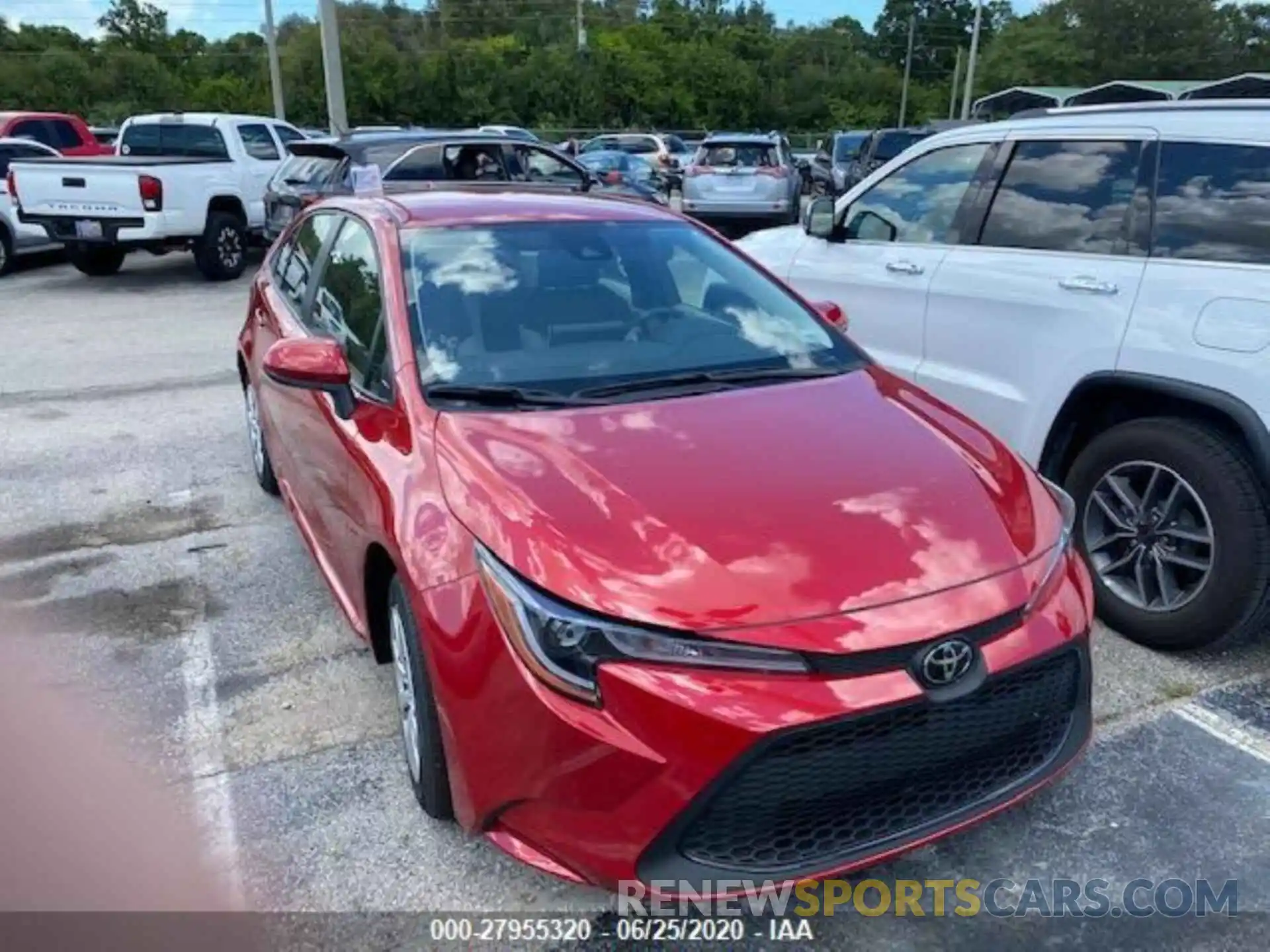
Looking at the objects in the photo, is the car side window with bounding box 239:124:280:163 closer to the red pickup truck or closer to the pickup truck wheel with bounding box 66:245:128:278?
the pickup truck wheel with bounding box 66:245:128:278

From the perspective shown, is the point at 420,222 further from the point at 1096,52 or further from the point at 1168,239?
the point at 1096,52

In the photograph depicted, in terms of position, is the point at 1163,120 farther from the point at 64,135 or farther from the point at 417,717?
the point at 64,135

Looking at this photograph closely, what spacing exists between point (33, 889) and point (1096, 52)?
6435 cm

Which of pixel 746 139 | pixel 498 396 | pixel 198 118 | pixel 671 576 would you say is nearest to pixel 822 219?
pixel 498 396

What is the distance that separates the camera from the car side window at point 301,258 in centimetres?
412

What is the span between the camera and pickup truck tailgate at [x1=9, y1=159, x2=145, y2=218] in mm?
10695

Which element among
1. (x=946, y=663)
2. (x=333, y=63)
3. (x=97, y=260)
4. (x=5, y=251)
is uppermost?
(x=333, y=63)

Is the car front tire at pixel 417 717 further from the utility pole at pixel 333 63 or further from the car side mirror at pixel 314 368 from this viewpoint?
the utility pole at pixel 333 63

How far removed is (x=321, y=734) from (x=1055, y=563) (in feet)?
7.26

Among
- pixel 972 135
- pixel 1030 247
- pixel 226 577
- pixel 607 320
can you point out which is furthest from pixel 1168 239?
pixel 226 577

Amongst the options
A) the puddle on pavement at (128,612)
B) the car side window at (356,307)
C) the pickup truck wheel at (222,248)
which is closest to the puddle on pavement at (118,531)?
the puddle on pavement at (128,612)

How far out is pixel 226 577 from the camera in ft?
14.1

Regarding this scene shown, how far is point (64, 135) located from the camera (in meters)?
15.4

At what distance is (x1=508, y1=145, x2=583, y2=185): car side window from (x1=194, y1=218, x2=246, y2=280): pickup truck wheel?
3.99 metres
